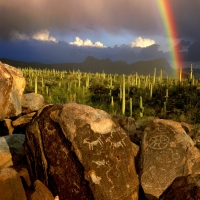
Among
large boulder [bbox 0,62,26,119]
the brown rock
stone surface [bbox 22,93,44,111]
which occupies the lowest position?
the brown rock

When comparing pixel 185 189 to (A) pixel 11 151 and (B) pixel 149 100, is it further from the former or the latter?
(B) pixel 149 100

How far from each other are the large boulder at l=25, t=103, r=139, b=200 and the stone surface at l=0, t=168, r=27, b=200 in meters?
0.76

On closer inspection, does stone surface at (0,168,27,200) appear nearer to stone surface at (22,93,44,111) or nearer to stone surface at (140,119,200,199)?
stone surface at (140,119,200,199)

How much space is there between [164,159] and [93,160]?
53.7 inches

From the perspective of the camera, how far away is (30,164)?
621cm

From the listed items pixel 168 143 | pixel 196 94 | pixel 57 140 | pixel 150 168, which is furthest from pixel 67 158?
pixel 196 94

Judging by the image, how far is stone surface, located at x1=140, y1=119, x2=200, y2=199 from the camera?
5.71 m

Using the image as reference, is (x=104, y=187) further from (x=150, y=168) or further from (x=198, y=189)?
(x=198, y=189)

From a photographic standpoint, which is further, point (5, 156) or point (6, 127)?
point (6, 127)

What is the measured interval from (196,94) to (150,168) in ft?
40.0

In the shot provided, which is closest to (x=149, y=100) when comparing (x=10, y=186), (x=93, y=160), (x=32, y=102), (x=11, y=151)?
(x=32, y=102)

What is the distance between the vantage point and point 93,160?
5336 mm

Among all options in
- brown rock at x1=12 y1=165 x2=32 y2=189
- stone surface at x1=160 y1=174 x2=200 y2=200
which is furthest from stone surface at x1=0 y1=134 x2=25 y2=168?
stone surface at x1=160 y1=174 x2=200 y2=200

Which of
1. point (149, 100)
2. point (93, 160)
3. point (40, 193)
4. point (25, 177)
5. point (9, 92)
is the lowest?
point (25, 177)
